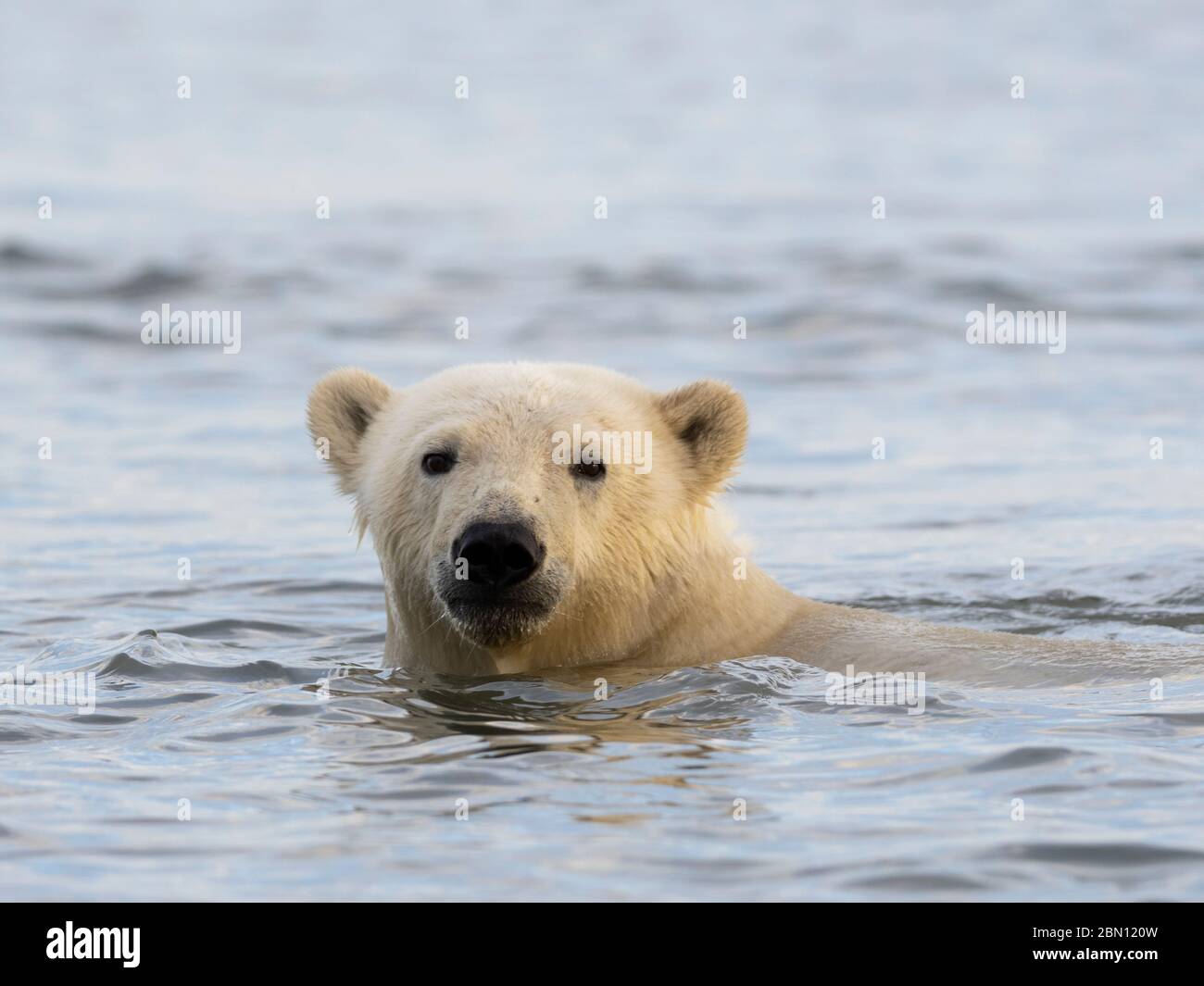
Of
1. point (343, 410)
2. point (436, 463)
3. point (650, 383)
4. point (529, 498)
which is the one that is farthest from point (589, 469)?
point (650, 383)

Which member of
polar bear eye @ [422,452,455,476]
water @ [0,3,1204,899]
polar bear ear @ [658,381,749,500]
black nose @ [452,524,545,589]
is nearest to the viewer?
water @ [0,3,1204,899]

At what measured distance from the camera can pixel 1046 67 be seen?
43844mm

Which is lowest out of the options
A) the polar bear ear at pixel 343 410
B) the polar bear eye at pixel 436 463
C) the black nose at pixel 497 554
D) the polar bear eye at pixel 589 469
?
the black nose at pixel 497 554

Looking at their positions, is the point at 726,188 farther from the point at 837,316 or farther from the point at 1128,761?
the point at 1128,761

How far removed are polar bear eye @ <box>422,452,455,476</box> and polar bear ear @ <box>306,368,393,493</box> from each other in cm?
81

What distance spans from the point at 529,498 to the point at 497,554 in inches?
10.3

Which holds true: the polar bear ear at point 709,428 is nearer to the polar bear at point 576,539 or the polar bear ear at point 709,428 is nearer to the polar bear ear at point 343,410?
the polar bear at point 576,539

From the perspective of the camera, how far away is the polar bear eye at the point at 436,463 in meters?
6.82

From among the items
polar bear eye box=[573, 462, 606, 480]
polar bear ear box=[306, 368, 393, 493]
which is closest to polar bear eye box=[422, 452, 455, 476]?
polar bear eye box=[573, 462, 606, 480]

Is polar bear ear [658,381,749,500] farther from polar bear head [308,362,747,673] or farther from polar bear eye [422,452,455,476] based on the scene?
polar bear eye [422,452,455,476]

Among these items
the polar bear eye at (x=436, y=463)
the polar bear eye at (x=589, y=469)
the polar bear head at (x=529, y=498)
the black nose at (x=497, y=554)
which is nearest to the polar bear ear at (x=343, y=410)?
the polar bear head at (x=529, y=498)

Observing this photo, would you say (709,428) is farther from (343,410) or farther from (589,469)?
(343,410)

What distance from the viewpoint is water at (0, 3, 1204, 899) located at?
17.6 feet
